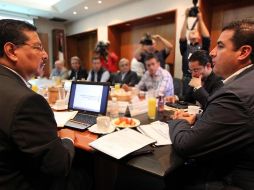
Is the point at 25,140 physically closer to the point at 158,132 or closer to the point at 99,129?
the point at 99,129

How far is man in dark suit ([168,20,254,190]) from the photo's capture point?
830 mm

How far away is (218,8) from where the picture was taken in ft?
11.3

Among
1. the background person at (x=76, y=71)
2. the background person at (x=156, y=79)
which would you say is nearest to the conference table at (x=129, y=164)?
the background person at (x=156, y=79)

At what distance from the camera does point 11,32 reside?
37.0 inches

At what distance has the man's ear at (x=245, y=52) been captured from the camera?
38.8 inches

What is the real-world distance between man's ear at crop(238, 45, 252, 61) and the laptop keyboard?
960 mm

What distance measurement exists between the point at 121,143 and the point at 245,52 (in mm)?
751

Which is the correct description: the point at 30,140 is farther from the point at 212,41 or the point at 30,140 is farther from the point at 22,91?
the point at 212,41

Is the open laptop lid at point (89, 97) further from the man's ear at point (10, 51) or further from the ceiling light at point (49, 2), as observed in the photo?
the ceiling light at point (49, 2)

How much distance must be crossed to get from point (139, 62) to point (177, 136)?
3147 millimetres

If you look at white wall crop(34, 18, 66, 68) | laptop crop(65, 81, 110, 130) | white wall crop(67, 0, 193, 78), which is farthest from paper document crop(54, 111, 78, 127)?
white wall crop(34, 18, 66, 68)

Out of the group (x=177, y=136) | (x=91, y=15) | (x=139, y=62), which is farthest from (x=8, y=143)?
(x=91, y=15)

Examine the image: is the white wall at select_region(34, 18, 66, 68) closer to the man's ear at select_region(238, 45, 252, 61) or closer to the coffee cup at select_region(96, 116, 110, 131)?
A: the coffee cup at select_region(96, 116, 110, 131)

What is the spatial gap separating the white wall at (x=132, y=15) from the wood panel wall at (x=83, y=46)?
0.35 metres
